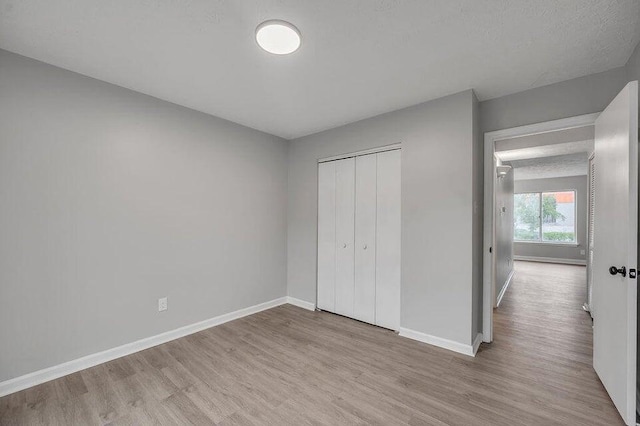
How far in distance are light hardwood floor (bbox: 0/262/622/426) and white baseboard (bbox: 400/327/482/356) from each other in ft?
0.31

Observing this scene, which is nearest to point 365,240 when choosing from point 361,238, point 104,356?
point 361,238

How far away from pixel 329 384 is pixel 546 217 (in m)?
9.30

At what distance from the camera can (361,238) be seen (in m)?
3.40

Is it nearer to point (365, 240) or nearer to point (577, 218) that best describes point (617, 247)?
point (365, 240)

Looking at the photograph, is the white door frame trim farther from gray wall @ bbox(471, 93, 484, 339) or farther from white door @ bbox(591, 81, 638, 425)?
white door @ bbox(591, 81, 638, 425)

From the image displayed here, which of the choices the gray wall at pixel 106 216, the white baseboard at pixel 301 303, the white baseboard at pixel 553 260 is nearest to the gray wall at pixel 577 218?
the white baseboard at pixel 553 260

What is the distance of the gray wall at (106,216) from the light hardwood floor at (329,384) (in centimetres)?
39

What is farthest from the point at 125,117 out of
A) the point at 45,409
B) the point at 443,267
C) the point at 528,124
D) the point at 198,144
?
the point at 528,124

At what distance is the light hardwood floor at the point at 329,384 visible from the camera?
1.76 m

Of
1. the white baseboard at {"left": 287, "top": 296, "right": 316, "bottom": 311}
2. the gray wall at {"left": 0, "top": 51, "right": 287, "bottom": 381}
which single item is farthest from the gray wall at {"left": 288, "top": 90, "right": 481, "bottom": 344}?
the gray wall at {"left": 0, "top": 51, "right": 287, "bottom": 381}

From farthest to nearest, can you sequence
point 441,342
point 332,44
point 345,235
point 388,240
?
point 345,235, point 388,240, point 441,342, point 332,44

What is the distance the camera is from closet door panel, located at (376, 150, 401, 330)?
10.1ft

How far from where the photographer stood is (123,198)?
2.52 m

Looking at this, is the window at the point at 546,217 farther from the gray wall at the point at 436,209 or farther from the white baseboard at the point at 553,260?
the gray wall at the point at 436,209
